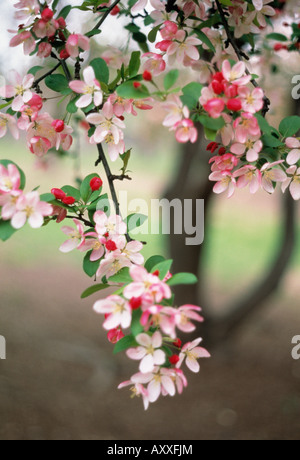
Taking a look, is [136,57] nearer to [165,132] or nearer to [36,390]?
[36,390]

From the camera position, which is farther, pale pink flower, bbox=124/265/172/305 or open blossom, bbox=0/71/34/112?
open blossom, bbox=0/71/34/112

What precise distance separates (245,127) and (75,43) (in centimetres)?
45

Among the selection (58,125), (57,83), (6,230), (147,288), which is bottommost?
(147,288)

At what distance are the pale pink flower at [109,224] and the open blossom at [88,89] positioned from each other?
9.0 inches

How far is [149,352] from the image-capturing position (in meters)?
0.83

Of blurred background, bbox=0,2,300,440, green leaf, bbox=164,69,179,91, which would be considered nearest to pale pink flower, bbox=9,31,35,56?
green leaf, bbox=164,69,179,91

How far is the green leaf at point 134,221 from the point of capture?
1.06 meters

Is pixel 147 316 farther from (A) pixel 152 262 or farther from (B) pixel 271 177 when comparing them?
(B) pixel 271 177

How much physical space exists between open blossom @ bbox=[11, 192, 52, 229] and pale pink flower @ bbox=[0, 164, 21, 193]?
0.03 meters

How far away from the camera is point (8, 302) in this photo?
4996mm

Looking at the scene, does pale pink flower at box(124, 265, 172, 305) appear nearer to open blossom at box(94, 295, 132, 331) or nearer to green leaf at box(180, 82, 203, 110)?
Answer: open blossom at box(94, 295, 132, 331)

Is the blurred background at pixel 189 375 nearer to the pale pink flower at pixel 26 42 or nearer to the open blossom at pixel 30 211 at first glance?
the pale pink flower at pixel 26 42

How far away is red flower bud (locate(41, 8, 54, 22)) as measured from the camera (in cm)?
109

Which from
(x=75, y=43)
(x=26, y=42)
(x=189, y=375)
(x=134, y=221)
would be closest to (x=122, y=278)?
(x=134, y=221)
